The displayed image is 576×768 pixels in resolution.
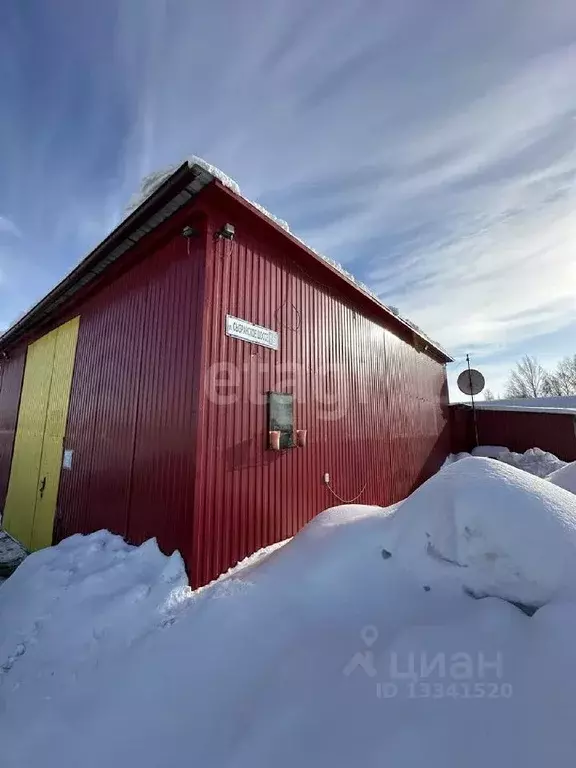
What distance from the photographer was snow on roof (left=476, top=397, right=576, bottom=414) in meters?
11.8

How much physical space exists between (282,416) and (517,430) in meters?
11.1

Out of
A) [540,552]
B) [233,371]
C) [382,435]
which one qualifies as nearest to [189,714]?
[540,552]

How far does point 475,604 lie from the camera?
2.23 m

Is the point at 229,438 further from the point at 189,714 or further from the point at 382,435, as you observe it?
the point at 382,435

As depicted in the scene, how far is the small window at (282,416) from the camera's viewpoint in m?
4.68

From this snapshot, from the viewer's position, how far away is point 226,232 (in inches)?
171

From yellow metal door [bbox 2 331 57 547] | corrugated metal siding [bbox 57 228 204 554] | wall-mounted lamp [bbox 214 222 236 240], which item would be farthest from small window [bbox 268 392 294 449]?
yellow metal door [bbox 2 331 57 547]

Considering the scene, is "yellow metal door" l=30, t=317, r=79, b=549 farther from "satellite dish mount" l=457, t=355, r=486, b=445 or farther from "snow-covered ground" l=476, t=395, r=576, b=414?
"snow-covered ground" l=476, t=395, r=576, b=414

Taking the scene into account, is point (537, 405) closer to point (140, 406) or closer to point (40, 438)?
point (140, 406)

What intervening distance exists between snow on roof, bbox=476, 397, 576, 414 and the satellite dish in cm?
140

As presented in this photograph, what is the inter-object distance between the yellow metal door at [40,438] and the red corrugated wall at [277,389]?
4307 millimetres

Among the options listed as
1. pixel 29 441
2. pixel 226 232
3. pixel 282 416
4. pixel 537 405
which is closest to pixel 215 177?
pixel 226 232

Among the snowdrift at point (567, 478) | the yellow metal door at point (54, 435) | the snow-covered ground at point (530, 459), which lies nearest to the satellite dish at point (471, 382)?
the snow-covered ground at point (530, 459)

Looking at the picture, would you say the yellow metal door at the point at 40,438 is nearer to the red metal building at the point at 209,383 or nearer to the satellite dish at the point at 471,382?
the red metal building at the point at 209,383
